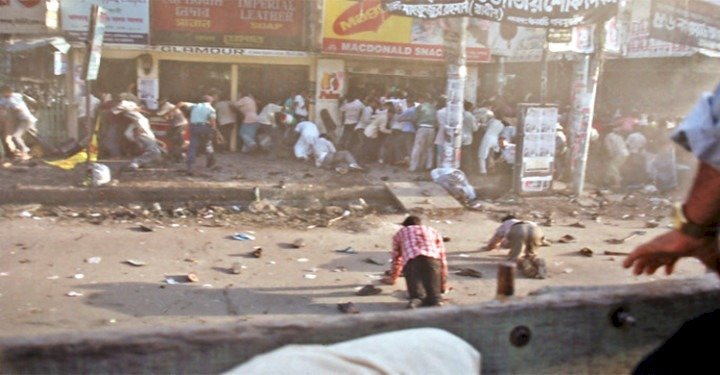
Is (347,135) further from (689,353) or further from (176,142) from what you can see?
(689,353)

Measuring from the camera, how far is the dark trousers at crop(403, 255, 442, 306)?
6.52m

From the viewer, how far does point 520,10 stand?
39.8ft

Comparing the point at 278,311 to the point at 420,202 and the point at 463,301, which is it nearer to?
the point at 463,301

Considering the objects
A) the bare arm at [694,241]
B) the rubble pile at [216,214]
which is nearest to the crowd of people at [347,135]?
the rubble pile at [216,214]

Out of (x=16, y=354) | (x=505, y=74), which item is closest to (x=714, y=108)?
(x=16, y=354)

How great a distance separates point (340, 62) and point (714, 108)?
52.9 ft

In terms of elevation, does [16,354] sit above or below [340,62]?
below

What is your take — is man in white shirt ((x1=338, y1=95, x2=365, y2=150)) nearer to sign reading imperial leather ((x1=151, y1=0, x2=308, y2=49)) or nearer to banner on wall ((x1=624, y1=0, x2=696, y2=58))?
sign reading imperial leather ((x1=151, y1=0, x2=308, y2=49))

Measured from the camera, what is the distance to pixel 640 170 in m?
14.7

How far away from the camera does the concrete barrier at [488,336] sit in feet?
6.17

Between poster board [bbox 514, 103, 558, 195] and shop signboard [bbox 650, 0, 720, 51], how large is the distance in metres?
3.98

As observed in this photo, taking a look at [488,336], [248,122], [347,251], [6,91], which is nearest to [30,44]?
[6,91]

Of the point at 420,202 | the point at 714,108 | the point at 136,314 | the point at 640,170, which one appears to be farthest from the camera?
the point at 640,170

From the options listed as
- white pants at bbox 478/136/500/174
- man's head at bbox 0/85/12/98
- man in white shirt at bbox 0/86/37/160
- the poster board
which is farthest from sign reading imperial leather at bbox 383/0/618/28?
man's head at bbox 0/85/12/98
